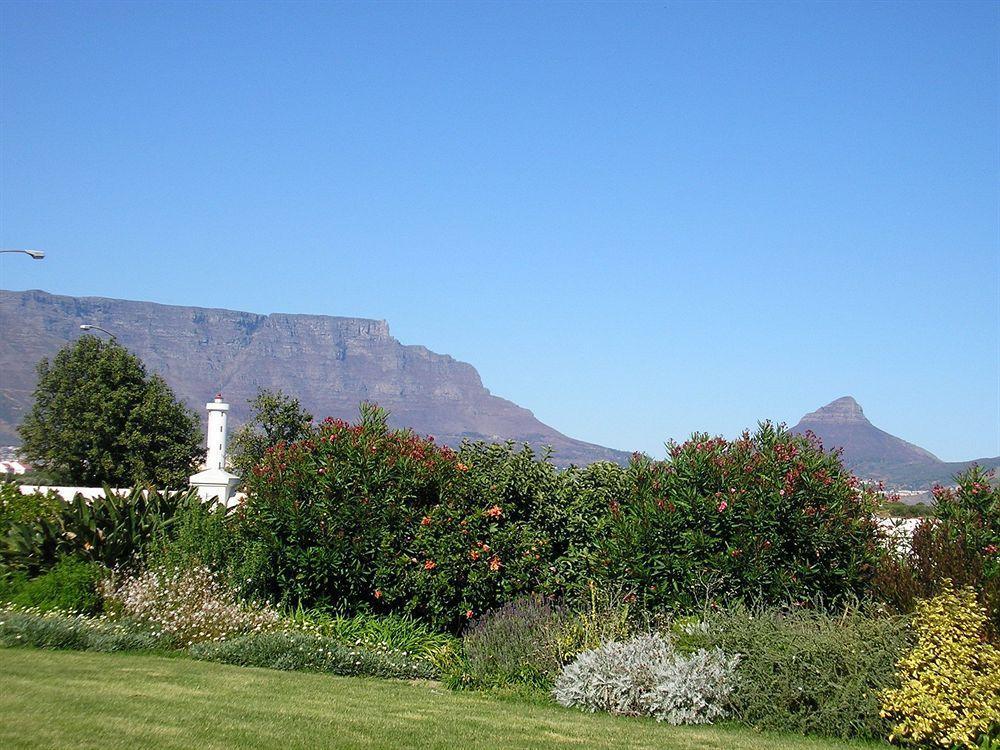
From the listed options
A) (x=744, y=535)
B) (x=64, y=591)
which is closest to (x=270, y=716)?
(x=744, y=535)

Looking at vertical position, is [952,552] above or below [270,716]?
above

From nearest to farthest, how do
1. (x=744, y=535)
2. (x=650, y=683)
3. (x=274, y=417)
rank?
(x=650, y=683) → (x=744, y=535) → (x=274, y=417)

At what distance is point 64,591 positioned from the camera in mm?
12914

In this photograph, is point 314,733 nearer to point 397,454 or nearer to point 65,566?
point 397,454

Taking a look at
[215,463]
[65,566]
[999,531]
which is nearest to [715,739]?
[999,531]

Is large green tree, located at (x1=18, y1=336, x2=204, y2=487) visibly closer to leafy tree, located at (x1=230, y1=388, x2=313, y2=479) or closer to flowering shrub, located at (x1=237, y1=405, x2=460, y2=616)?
leafy tree, located at (x1=230, y1=388, x2=313, y2=479)

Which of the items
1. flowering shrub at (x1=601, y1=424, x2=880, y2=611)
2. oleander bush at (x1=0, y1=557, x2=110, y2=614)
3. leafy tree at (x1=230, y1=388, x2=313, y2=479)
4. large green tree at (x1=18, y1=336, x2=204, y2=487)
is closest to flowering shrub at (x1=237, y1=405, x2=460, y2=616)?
oleander bush at (x1=0, y1=557, x2=110, y2=614)

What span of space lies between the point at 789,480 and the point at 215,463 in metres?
23.9

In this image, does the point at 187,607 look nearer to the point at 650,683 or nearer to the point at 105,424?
the point at 650,683

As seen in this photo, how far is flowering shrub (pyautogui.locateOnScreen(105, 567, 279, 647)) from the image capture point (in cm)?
1191

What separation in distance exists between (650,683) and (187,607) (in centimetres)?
575

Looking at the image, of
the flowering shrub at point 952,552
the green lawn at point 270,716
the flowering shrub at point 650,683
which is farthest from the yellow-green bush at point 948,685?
the flowering shrub at point 650,683

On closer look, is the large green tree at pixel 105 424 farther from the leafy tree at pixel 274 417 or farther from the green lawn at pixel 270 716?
the green lawn at pixel 270 716

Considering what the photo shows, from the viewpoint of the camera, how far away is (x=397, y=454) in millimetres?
12562
